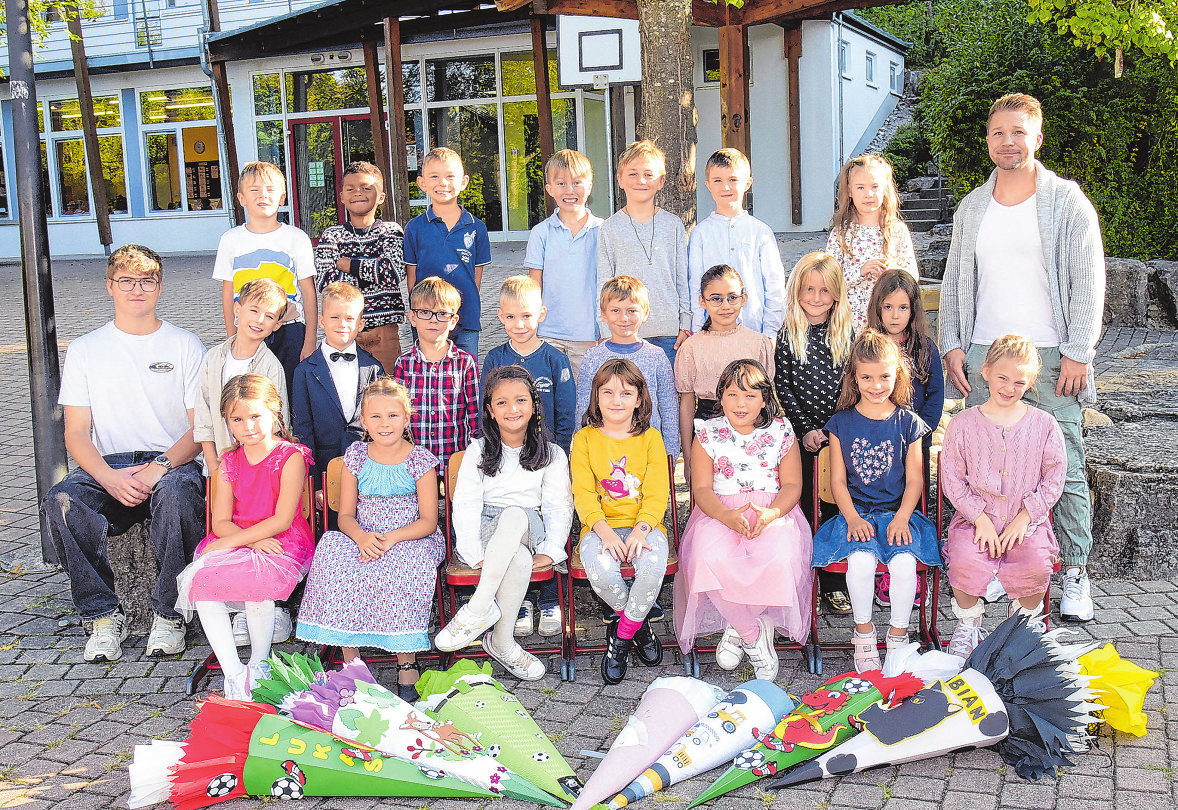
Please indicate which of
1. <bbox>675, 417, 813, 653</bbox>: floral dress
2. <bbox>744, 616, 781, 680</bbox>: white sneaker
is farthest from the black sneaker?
<bbox>744, 616, 781, 680</bbox>: white sneaker

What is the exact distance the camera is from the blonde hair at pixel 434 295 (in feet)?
15.0

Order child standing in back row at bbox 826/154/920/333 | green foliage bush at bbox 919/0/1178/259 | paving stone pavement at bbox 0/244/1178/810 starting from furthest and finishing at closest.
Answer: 1. green foliage bush at bbox 919/0/1178/259
2. child standing in back row at bbox 826/154/920/333
3. paving stone pavement at bbox 0/244/1178/810

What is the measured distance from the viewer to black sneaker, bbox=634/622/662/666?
4.17m

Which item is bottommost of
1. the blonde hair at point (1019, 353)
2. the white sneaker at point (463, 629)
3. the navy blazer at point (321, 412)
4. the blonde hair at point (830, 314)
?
the white sneaker at point (463, 629)

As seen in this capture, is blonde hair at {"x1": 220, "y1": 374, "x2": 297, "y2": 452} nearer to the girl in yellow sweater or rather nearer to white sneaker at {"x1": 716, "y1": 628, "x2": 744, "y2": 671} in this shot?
the girl in yellow sweater

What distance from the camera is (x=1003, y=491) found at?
13.6ft

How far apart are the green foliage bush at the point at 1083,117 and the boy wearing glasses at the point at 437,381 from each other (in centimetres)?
762

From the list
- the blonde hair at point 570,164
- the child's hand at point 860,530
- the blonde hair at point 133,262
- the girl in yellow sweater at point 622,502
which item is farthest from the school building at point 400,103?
the child's hand at point 860,530

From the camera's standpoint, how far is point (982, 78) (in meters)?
10.2

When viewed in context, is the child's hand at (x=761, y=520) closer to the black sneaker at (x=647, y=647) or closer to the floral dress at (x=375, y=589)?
the black sneaker at (x=647, y=647)

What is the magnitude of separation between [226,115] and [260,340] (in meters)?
14.4

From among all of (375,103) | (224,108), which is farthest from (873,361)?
(224,108)

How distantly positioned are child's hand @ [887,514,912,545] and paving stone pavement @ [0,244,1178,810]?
0.54m

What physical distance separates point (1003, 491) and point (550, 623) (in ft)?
6.50
